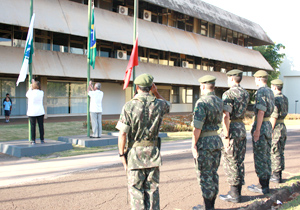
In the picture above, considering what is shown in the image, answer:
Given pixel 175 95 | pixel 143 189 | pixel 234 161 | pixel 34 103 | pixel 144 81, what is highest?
pixel 175 95

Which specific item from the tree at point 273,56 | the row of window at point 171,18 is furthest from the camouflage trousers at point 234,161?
the tree at point 273,56

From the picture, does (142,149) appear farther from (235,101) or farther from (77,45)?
(77,45)

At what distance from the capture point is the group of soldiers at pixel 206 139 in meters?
3.59

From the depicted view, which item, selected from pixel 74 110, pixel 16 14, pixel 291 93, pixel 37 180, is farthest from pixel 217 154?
pixel 291 93

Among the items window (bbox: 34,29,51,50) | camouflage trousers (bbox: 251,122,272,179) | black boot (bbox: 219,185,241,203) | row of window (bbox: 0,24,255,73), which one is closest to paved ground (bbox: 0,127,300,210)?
black boot (bbox: 219,185,241,203)

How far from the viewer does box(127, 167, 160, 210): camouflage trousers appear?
353 cm

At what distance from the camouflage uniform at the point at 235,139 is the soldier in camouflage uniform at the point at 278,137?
151 cm

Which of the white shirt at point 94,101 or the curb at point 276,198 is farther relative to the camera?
the white shirt at point 94,101

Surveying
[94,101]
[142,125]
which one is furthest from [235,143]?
[94,101]

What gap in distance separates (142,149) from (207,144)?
1.09 meters

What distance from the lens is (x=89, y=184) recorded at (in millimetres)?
5770

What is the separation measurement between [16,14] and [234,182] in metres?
15.2

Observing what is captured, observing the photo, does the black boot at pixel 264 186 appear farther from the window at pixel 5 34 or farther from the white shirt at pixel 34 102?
the window at pixel 5 34

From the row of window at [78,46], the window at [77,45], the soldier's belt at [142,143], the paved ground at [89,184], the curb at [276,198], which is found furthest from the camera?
the window at [77,45]
